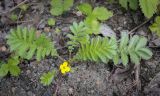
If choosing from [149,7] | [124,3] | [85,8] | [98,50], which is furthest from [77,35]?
[149,7]

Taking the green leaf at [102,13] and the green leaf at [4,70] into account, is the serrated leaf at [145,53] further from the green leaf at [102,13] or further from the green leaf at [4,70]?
the green leaf at [4,70]

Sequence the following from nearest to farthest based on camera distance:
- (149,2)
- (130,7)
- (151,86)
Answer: (151,86), (149,2), (130,7)

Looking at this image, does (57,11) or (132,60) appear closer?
(132,60)

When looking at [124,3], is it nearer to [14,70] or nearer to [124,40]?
[124,40]

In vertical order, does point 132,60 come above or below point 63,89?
above

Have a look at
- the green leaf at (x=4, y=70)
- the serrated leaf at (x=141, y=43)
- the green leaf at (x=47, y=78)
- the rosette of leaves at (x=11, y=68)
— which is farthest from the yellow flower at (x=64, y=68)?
the serrated leaf at (x=141, y=43)

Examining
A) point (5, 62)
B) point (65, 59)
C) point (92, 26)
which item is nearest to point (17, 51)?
point (5, 62)

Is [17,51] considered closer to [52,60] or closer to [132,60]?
[52,60]
